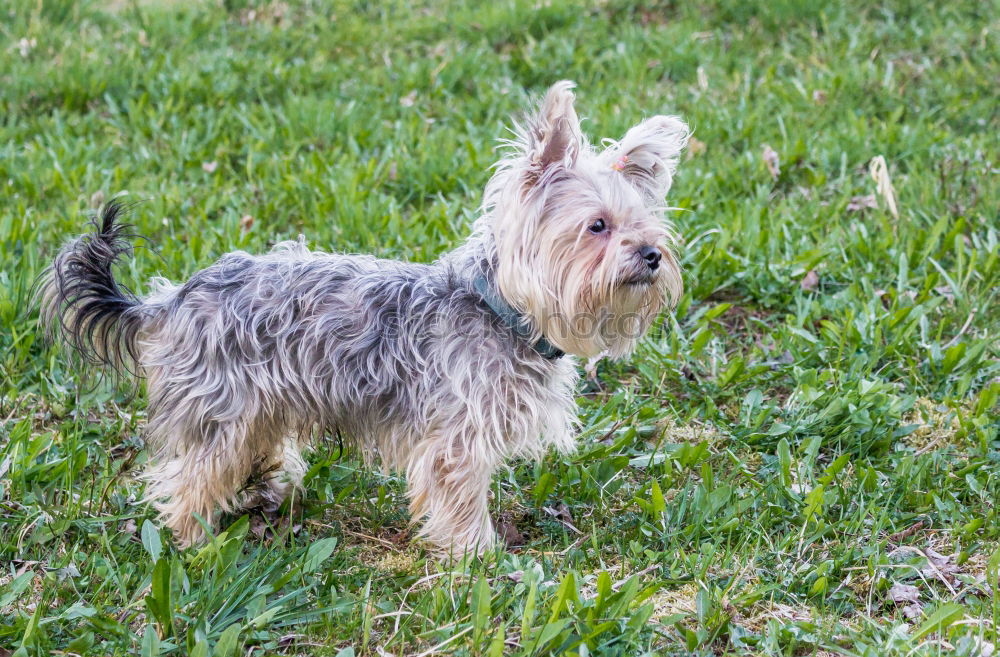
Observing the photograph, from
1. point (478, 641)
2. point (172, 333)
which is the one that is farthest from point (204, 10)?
point (478, 641)

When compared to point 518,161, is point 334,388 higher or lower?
lower

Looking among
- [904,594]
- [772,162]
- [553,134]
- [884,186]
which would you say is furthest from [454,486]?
[772,162]

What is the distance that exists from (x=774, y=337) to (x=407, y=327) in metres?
2.22

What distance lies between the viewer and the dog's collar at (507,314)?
3502 mm

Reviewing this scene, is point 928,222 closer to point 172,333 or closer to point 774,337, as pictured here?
point 774,337

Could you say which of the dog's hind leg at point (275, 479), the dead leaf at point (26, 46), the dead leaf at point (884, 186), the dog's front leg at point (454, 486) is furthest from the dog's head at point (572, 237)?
the dead leaf at point (26, 46)

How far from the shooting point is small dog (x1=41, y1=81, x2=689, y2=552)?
11.6 ft

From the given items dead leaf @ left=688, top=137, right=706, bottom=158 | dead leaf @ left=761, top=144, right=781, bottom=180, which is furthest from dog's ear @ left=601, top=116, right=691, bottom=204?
dead leaf @ left=688, top=137, right=706, bottom=158

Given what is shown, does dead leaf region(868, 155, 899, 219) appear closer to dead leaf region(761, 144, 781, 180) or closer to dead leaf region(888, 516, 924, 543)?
dead leaf region(761, 144, 781, 180)

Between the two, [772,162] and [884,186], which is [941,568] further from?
[772,162]

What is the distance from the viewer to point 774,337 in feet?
16.4

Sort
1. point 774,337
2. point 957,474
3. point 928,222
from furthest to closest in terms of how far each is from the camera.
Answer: point 928,222 → point 774,337 → point 957,474

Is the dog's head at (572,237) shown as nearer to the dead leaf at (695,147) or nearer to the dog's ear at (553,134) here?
the dog's ear at (553,134)

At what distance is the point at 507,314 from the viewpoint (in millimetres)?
3508
